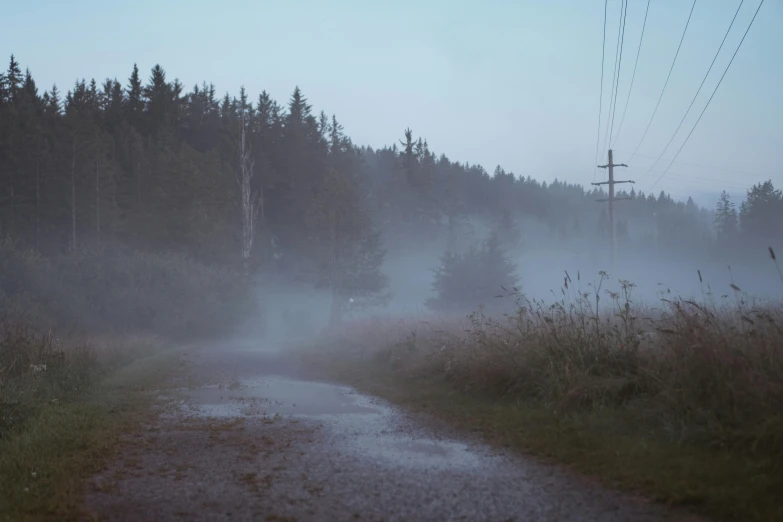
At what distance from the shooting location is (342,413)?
11.0 meters

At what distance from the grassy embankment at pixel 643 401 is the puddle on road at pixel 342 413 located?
81cm

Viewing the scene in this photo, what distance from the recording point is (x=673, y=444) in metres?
6.89

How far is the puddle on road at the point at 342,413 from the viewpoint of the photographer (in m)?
7.61

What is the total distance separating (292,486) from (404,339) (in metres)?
13.3

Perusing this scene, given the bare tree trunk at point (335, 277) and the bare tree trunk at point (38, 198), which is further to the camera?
the bare tree trunk at point (38, 198)

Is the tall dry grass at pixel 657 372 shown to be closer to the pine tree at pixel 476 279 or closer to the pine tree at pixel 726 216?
the pine tree at pixel 476 279

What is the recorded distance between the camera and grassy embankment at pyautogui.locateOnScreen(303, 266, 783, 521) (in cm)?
586

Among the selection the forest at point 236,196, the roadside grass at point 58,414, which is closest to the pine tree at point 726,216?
the forest at point 236,196

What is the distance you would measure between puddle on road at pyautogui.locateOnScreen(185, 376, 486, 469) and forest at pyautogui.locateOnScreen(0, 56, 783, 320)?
22628 millimetres

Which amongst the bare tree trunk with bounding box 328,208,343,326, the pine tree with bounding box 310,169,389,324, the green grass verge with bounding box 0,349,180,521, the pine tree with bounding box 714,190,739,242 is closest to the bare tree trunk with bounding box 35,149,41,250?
the pine tree with bounding box 310,169,389,324

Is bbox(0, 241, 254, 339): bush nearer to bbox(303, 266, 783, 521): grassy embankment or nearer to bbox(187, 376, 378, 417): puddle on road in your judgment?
bbox(187, 376, 378, 417): puddle on road

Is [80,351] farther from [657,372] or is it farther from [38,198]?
[38,198]

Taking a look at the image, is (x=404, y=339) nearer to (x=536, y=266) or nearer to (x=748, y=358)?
(x=748, y=358)

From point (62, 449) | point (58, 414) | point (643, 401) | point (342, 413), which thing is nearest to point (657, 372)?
point (643, 401)
